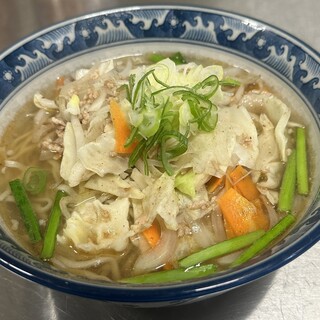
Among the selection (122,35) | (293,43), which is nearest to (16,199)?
(122,35)

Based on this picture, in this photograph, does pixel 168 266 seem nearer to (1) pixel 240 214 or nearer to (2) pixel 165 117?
(1) pixel 240 214

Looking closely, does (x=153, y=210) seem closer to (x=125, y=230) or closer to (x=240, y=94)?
(x=125, y=230)

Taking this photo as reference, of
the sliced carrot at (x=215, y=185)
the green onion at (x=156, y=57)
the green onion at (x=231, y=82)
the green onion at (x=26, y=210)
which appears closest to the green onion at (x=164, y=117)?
the sliced carrot at (x=215, y=185)

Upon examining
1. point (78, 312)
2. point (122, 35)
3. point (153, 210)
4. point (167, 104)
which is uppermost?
point (122, 35)

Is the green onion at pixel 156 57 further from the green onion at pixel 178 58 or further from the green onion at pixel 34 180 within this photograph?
the green onion at pixel 34 180

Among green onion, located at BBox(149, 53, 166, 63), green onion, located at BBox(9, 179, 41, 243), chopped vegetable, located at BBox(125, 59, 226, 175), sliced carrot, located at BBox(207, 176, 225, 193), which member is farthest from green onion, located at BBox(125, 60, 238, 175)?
green onion, located at BBox(149, 53, 166, 63)
